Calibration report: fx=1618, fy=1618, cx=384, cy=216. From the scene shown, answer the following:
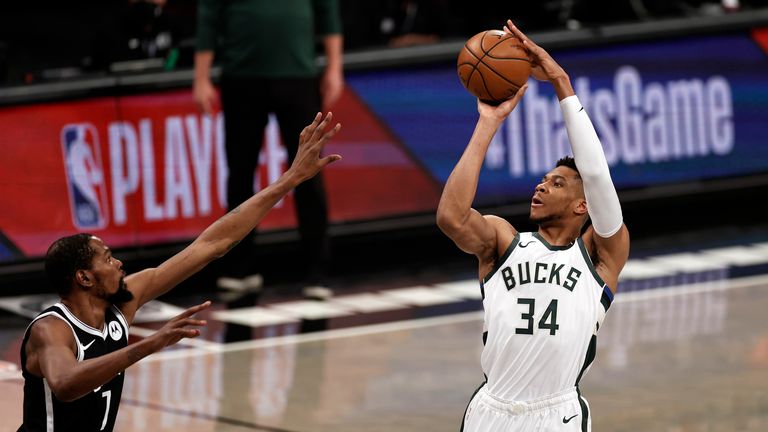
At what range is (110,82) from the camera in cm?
1103

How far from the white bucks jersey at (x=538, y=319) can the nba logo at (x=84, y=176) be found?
18.3ft

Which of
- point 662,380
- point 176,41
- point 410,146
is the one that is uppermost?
point 176,41

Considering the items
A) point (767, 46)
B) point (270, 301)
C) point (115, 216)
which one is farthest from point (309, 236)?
point (767, 46)

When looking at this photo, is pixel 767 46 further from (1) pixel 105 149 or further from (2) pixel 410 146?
(1) pixel 105 149

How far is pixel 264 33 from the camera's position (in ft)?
34.8

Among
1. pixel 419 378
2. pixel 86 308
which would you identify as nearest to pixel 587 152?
pixel 86 308

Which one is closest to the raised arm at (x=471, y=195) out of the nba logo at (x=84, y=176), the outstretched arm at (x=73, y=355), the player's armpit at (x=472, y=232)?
the player's armpit at (x=472, y=232)

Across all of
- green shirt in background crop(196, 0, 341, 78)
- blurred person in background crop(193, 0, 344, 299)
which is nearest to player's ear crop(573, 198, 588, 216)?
blurred person in background crop(193, 0, 344, 299)

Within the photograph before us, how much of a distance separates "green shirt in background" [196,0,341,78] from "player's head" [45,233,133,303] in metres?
5.00

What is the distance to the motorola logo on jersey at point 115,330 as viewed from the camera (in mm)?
5770

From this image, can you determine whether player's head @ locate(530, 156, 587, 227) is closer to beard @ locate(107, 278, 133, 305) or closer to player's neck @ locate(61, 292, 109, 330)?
beard @ locate(107, 278, 133, 305)

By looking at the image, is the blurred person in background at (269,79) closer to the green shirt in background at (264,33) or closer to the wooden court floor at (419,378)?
the green shirt in background at (264,33)

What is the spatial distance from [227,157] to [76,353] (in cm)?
534

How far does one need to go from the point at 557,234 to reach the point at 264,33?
4946 millimetres
